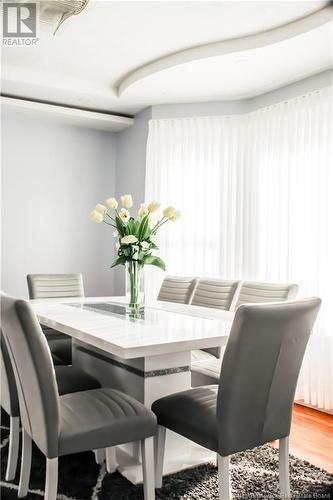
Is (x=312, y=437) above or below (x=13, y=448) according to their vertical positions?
below

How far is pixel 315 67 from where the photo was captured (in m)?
3.73

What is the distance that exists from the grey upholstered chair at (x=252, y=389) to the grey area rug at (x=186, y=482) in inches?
9.7

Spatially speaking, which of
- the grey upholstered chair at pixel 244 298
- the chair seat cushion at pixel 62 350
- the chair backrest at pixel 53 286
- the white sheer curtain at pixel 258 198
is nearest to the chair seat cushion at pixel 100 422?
the grey upholstered chair at pixel 244 298

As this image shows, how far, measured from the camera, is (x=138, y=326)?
7.56ft

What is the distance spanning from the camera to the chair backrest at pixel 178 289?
3838mm

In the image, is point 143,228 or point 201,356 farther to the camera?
point 201,356

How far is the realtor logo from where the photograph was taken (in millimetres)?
3143

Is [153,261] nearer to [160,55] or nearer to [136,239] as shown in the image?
[136,239]

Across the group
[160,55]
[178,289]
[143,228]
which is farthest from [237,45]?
[178,289]

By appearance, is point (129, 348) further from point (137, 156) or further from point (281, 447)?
point (137, 156)

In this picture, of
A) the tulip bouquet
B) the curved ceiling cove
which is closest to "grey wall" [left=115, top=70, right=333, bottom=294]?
the curved ceiling cove

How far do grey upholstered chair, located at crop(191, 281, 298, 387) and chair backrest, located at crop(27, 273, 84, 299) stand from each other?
150cm

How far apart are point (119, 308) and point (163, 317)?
1.54 ft

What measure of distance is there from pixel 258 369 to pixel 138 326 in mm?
742
